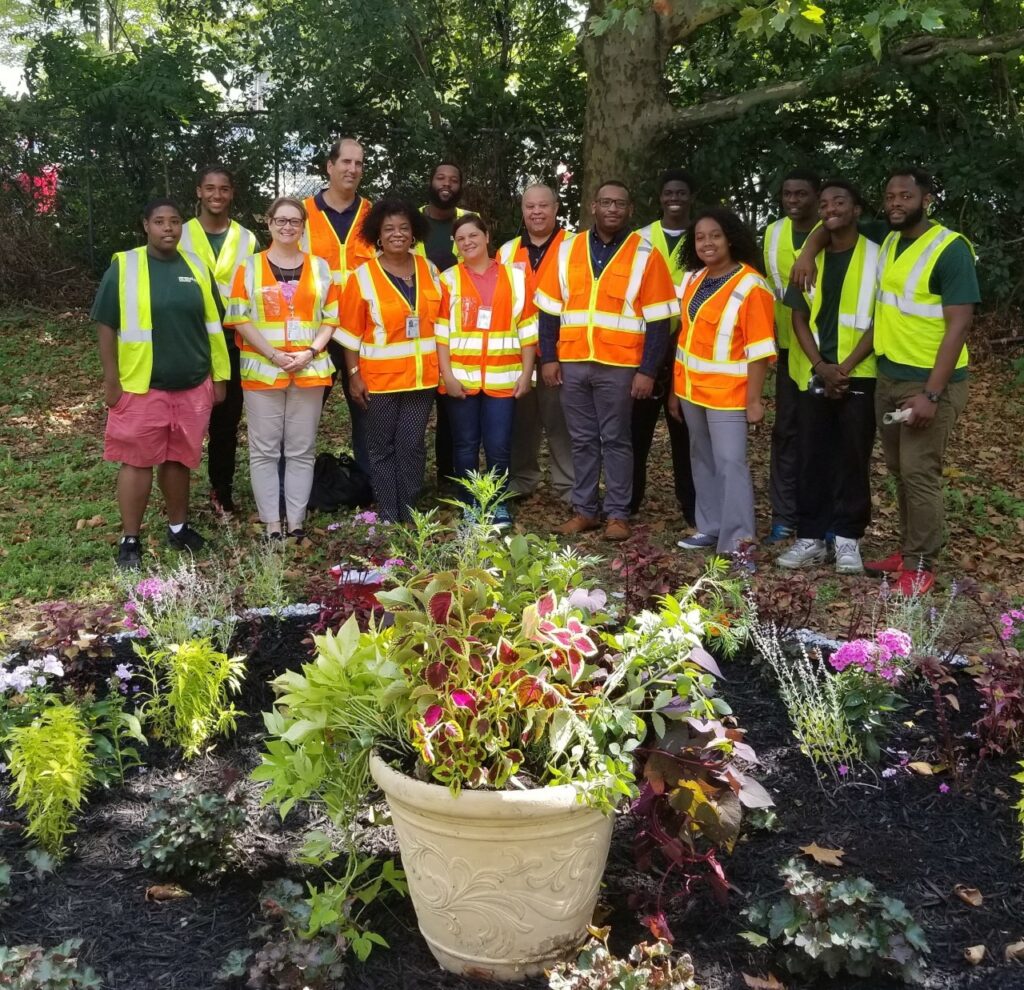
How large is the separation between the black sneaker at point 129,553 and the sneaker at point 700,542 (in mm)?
3168

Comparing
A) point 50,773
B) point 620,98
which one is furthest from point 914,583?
point 620,98

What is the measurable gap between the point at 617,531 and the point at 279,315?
93.6 inches

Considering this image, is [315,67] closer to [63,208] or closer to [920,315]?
[63,208]

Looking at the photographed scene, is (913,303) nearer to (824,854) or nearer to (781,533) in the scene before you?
(781,533)

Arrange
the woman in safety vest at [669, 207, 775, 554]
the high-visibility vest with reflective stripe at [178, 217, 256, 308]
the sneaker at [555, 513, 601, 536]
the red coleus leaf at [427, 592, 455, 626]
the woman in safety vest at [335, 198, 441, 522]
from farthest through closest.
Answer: the sneaker at [555, 513, 601, 536]
the high-visibility vest with reflective stripe at [178, 217, 256, 308]
the woman in safety vest at [335, 198, 441, 522]
the woman in safety vest at [669, 207, 775, 554]
the red coleus leaf at [427, 592, 455, 626]

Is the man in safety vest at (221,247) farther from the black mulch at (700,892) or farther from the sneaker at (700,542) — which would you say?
the black mulch at (700,892)

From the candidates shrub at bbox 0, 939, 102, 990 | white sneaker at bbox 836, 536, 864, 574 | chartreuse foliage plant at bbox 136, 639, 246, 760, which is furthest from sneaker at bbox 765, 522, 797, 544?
shrub at bbox 0, 939, 102, 990

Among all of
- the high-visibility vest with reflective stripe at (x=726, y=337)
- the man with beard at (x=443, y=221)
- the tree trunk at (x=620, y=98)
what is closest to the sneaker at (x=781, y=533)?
the high-visibility vest with reflective stripe at (x=726, y=337)

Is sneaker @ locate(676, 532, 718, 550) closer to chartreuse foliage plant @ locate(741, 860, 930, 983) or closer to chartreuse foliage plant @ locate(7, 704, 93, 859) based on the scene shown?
chartreuse foliage plant @ locate(741, 860, 930, 983)

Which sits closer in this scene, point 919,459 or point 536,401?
point 919,459

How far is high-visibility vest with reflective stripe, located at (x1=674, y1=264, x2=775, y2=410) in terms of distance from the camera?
6.18 meters

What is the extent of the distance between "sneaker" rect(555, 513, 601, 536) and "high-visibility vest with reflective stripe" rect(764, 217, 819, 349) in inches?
61.5

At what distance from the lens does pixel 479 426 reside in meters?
7.02

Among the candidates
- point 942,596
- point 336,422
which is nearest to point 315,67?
point 336,422
